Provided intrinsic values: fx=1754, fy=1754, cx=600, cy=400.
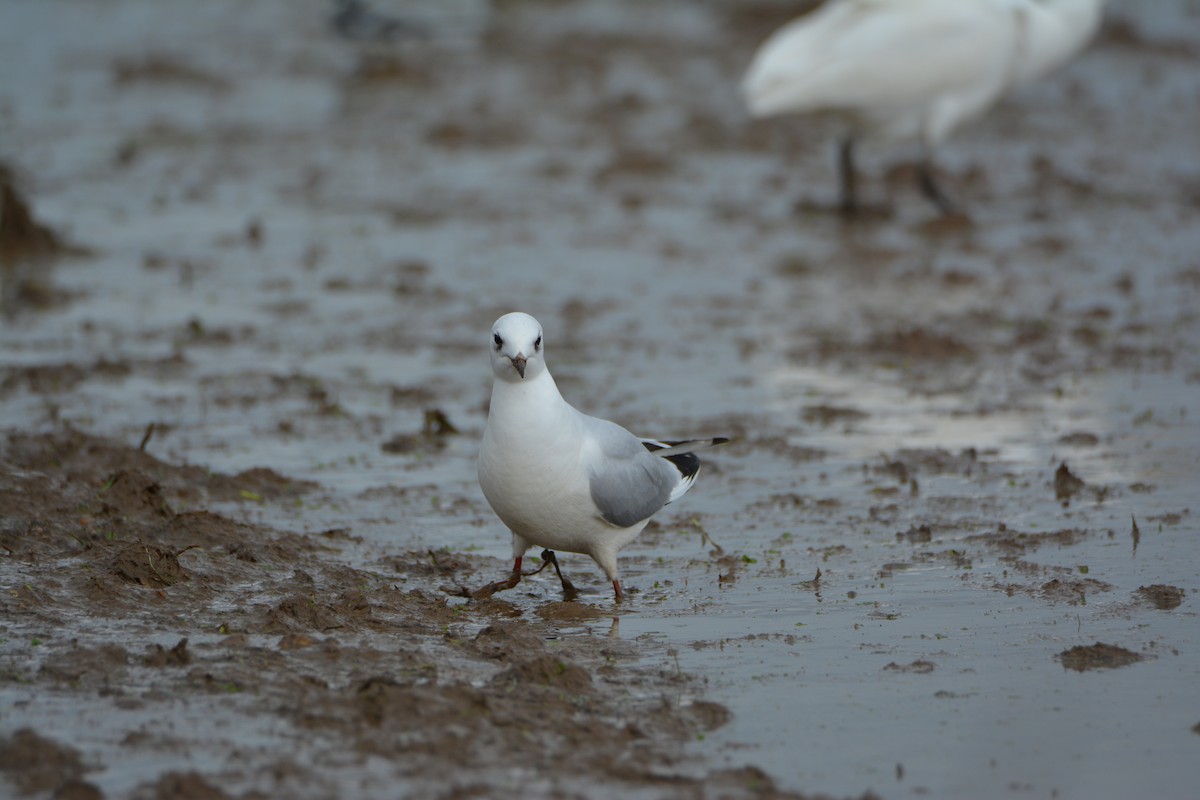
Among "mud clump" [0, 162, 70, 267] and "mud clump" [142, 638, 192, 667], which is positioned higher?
"mud clump" [0, 162, 70, 267]

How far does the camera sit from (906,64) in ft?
39.5

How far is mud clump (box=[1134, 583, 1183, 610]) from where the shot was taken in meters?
5.08

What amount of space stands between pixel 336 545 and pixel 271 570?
42cm

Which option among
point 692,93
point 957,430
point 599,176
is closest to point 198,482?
point 957,430

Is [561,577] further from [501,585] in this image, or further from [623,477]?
[623,477]

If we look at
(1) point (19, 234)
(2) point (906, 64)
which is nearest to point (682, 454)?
(1) point (19, 234)

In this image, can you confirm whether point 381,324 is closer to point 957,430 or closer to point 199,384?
point 199,384

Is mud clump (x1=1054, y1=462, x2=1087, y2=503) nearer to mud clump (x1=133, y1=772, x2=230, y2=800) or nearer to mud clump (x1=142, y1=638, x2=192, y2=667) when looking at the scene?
mud clump (x1=142, y1=638, x2=192, y2=667)

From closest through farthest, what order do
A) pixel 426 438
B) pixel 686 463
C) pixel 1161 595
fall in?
pixel 1161 595, pixel 686 463, pixel 426 438

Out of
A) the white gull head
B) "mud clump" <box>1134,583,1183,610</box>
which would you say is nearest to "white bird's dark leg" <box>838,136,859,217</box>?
"mud clump" <box>1134,583,1183,610</box>

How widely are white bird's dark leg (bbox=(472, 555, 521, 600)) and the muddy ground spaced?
57 millimetres

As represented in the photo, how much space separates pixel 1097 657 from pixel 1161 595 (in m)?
0.60

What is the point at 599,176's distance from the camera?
13.5 m

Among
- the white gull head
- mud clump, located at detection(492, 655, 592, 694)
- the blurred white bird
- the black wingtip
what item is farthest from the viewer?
the blurred white bird
